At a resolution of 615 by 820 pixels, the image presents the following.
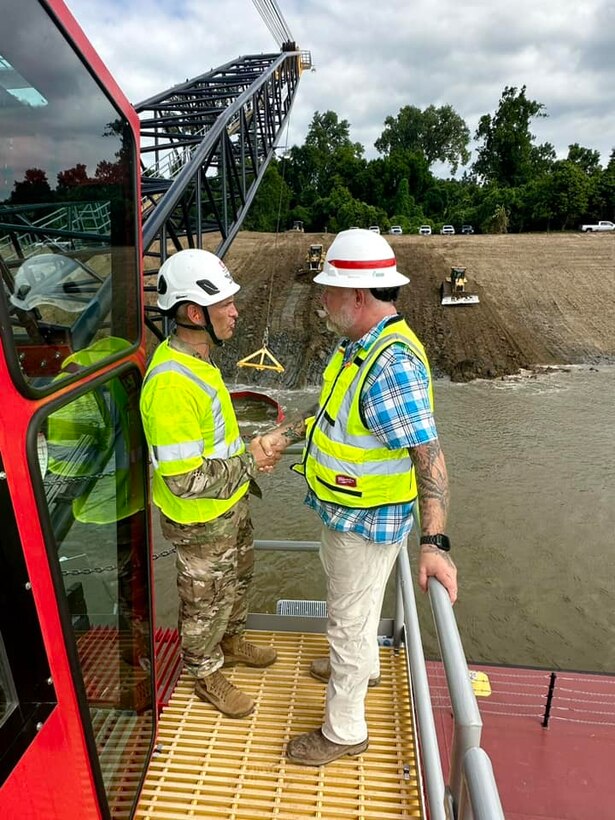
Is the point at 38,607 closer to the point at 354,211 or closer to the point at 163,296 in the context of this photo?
the point at 163,296

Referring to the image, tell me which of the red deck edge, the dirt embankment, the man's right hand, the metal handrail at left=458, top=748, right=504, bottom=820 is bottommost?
the red deck edge

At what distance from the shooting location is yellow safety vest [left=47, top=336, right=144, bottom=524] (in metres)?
1.61

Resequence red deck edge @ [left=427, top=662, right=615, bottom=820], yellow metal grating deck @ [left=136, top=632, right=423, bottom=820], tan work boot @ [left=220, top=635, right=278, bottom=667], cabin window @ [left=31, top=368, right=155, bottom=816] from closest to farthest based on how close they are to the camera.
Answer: cabin window @ [left=31, top=368, right=155, bottom=816]
yellow metal grating deck @ [left=136, top=632, right=423, bottom=820]
tan work boot @ [left=220, top=635, right=278, bottom=667]
red deck edge @ [left=427, top=662, right=615, bottom=820]

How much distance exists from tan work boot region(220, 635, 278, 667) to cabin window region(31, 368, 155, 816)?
0.61m

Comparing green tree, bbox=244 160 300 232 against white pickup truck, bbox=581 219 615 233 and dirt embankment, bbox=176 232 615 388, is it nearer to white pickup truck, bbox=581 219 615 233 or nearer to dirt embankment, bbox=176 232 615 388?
dirt embankment, bbox=176 232 615 388

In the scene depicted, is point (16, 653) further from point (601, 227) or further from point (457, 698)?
point (601, 227)

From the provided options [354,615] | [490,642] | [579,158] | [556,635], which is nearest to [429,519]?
[354,615]

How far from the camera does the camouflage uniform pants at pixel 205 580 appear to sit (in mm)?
2488

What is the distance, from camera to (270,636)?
329cm

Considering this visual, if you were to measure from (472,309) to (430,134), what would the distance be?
163 feet

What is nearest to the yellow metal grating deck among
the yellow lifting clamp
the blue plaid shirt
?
the blue plaid shirt

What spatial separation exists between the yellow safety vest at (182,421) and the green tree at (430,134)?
215 feet

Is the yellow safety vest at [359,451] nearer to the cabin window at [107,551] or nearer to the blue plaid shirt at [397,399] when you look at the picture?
the blue plaid shirt at [397,399]

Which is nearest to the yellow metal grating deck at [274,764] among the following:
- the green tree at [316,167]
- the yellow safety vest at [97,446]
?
the yellow safety vest at [97,446]
